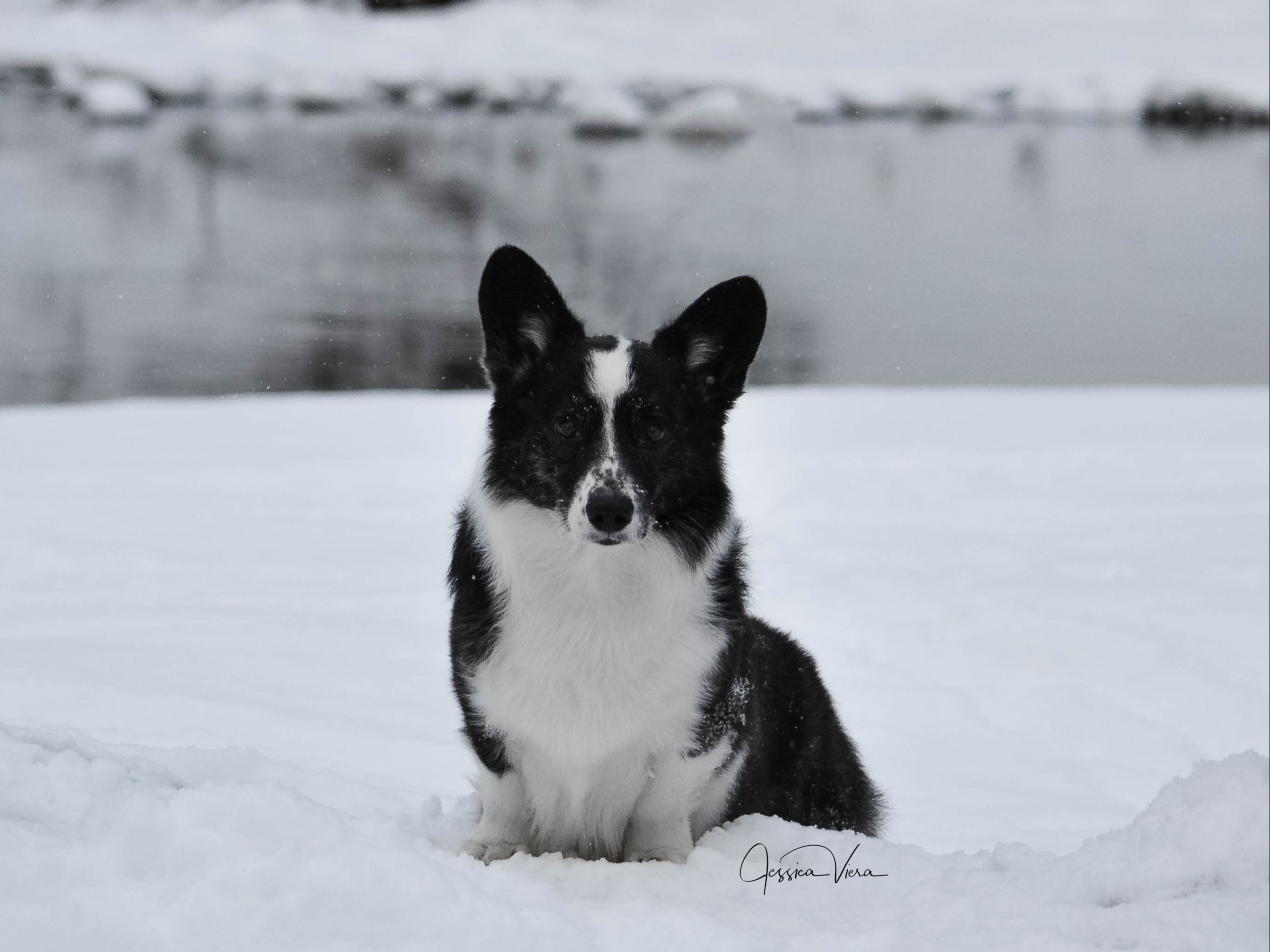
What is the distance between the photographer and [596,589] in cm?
349

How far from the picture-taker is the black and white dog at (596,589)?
340cm

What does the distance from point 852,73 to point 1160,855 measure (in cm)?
3525

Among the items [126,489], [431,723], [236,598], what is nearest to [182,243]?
[126,489]

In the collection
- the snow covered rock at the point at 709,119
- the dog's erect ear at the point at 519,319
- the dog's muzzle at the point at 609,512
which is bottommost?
the dog's muzzle at the point at 609,512

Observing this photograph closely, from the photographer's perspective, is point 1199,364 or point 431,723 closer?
point 431,723

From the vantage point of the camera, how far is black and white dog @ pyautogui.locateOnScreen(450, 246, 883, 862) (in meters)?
3.40

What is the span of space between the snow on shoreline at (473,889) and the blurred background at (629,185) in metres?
10.2

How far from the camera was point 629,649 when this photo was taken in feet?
11.4

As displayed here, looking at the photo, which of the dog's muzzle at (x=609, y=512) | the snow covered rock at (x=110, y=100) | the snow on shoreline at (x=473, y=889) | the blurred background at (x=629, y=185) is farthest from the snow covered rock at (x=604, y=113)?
the snow on shoreline at (x=473, y=889)

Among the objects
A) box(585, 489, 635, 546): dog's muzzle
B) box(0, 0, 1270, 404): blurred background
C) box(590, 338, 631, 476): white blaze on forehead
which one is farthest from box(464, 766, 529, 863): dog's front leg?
box(0, 0, 1270, 404): blurred background

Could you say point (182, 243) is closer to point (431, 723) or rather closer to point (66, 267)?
point (66, 267)
